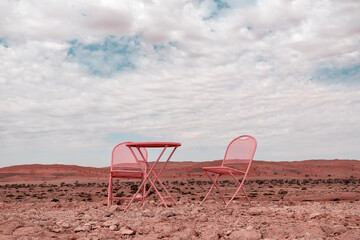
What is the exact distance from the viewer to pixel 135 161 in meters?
6.88

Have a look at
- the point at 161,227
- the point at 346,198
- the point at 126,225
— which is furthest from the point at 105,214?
the point at 346,198

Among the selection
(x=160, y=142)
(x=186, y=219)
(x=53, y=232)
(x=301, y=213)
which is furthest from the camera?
(x=160, y=142)

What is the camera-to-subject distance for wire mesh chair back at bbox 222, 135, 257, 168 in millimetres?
6602

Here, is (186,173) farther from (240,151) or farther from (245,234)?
(245,234)

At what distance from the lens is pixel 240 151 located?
6918 millimetres

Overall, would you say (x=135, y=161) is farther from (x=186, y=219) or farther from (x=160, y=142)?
(x=186, y=219)

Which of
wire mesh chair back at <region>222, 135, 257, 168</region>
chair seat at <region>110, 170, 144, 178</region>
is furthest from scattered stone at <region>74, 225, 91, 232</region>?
wire mesh chair back at <region>222, 135, 257, 168</region>

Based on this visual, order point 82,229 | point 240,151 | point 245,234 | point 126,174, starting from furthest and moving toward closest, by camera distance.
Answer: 1. point 240,151
2. point 126,174
3. point 82,229
4. point 245,234

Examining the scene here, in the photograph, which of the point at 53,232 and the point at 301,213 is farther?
the point at 301,213

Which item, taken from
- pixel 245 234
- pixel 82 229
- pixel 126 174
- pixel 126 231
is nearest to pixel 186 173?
pixel 126 174

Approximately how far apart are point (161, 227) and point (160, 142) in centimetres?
179

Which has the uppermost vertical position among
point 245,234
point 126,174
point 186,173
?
point 126,174

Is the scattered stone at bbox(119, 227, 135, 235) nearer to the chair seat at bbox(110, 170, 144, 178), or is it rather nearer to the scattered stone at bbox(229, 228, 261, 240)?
the scattered stone at bbox(229, 228, 261, 240)

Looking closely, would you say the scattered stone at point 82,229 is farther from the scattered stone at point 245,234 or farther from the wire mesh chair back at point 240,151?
the wire mesh chair back at point 240,151
